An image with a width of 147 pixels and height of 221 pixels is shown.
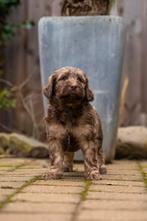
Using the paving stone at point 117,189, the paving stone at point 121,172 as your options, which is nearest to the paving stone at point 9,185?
the paving stone at point 117,189

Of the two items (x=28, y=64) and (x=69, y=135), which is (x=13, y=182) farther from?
(x=28, y=64)

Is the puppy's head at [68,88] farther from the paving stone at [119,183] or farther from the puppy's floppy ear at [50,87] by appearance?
the paving stone at [119,183]

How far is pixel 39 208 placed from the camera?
2.47 m

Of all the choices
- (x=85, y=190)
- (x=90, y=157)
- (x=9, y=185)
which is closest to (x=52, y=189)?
(x=85, y=190)

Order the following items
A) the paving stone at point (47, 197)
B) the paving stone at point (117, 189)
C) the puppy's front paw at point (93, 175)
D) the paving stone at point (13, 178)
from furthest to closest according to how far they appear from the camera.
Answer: the puppy's front paw at point (93, 175) → the paving stone at point (13, 178) → the paving stone at point (117, 189) → the paving stone at point (47, 197)

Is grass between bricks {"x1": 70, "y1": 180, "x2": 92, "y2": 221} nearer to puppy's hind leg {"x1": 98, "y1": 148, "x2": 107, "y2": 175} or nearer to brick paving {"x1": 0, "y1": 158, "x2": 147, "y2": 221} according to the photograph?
brick paving {"x1": 0, "y1": 158, "x2": 147, "y2": 221}

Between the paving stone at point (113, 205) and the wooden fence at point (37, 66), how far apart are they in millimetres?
3376

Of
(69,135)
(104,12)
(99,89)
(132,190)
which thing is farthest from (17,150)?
(132,190)

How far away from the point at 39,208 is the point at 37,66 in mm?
3951

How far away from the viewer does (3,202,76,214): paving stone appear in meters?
2.40

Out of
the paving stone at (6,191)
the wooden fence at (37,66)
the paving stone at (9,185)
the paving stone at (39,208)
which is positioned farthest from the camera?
the wooden fence at (37,66)

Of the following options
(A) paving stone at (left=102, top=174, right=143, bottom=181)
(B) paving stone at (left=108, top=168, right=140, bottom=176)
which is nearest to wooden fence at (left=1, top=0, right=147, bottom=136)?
(B) paving stone at (left=108, top=168, right=140, bottom=176)

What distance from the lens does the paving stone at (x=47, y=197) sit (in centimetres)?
269

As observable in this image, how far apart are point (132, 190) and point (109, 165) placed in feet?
5.47
